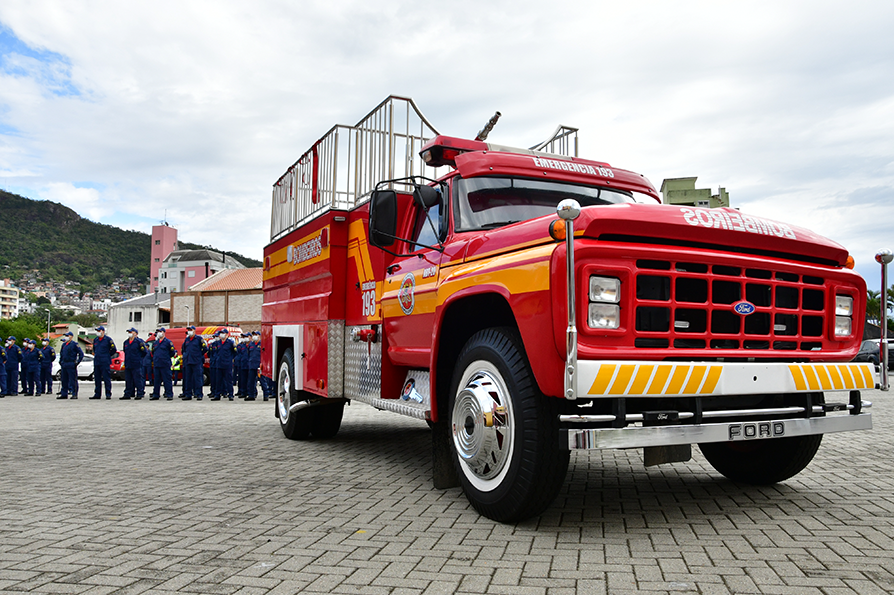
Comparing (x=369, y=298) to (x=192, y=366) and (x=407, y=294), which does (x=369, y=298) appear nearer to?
(x=407, y=294)

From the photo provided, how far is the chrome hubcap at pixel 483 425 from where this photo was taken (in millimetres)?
4051

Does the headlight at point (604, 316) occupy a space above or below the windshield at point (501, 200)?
below

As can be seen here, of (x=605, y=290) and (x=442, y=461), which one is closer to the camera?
(x=605, y=290)

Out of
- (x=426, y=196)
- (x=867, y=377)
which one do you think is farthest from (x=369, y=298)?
(x=867, y=377)

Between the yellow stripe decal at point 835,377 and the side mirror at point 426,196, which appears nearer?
the yellow stripe decal at point 835,377

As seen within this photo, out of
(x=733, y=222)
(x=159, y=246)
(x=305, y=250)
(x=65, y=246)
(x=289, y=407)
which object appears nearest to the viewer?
(x=733, y=222)

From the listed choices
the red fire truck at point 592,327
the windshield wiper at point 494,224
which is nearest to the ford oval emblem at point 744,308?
the red fire truck at point 592,327

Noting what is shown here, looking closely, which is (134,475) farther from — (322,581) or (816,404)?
(816,404)

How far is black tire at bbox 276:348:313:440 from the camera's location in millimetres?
8156

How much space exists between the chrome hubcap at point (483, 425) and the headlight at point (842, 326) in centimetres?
219

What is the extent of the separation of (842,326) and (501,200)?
239 centimetres

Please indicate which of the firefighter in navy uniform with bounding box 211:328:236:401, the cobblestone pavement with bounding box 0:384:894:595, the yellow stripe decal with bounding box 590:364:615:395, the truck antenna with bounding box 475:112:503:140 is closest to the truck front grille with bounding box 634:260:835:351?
the yellow stripe decal with bounding box 590:364:615:395

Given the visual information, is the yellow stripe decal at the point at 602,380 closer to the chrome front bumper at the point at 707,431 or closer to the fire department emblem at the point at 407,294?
the chrome front bumper at the point at 707,431

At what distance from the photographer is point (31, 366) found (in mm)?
20172
